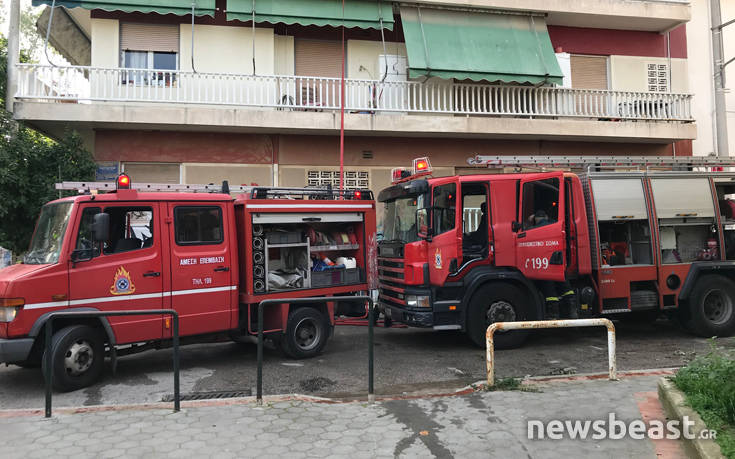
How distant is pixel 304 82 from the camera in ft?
47.6

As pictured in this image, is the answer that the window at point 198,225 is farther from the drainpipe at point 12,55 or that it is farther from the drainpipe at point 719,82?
the drainpipe at point 719,82

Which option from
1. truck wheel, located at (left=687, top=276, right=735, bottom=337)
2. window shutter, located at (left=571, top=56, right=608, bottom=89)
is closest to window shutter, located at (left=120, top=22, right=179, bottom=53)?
window shutter, located at (left=571, top=56, right=608, bottom=89)

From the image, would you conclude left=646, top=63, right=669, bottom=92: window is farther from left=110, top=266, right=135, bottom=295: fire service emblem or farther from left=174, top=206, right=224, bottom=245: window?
left=110, top=266, right=135, bottom=295: fire service emblem

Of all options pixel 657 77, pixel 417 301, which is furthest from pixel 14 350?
pixel 657 77

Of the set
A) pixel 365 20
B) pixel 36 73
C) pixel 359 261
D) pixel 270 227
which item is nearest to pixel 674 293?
pixel 359 261

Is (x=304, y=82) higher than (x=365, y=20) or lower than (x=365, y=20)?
lower

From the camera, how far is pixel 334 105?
13812 millimetres

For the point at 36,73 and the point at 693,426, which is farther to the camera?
the point at 36,73

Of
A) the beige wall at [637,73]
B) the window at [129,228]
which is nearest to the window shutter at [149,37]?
the window at [129,228]

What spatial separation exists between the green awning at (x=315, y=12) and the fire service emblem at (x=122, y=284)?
358 inches

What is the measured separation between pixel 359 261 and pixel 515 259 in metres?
2.45

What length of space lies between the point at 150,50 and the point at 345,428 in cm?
1283

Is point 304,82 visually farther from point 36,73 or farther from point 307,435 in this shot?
point 307,435

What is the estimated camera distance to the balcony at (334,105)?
12.8m
